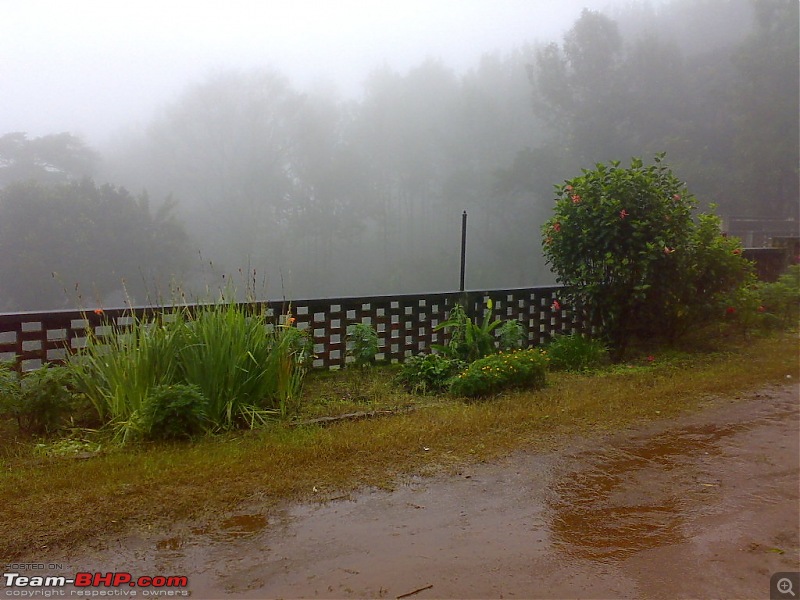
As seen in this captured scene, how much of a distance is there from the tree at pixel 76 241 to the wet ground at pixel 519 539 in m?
33.6

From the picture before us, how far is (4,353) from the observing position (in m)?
5.47

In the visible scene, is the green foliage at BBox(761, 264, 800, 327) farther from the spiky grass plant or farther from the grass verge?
the spiky grass plant

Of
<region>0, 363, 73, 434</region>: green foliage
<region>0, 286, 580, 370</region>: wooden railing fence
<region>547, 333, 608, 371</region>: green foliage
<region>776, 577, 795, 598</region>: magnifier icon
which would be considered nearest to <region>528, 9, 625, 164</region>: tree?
<region>0, 286, 580, 370</region>: wooden railing fence

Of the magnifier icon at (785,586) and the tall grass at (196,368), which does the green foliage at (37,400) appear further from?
the magnifier icon at (785,586)

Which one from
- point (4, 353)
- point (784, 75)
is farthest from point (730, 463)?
point (784, 75)

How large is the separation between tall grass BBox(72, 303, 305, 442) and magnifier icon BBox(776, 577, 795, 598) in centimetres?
327

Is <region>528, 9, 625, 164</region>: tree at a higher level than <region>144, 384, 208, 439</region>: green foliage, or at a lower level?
higher

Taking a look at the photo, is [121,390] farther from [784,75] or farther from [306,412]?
[784,75]

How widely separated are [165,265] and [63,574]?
41923 millimetres

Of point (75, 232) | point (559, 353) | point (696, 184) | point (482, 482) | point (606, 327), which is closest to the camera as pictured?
point (482, 482)

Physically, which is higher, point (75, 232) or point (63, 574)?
point (75, 232)

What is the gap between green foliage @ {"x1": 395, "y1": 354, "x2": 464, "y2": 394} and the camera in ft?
19.9

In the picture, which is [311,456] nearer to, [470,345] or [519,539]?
[519,539]

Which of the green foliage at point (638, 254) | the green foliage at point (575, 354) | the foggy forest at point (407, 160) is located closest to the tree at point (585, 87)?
the foggy forest at point (407, 160)
